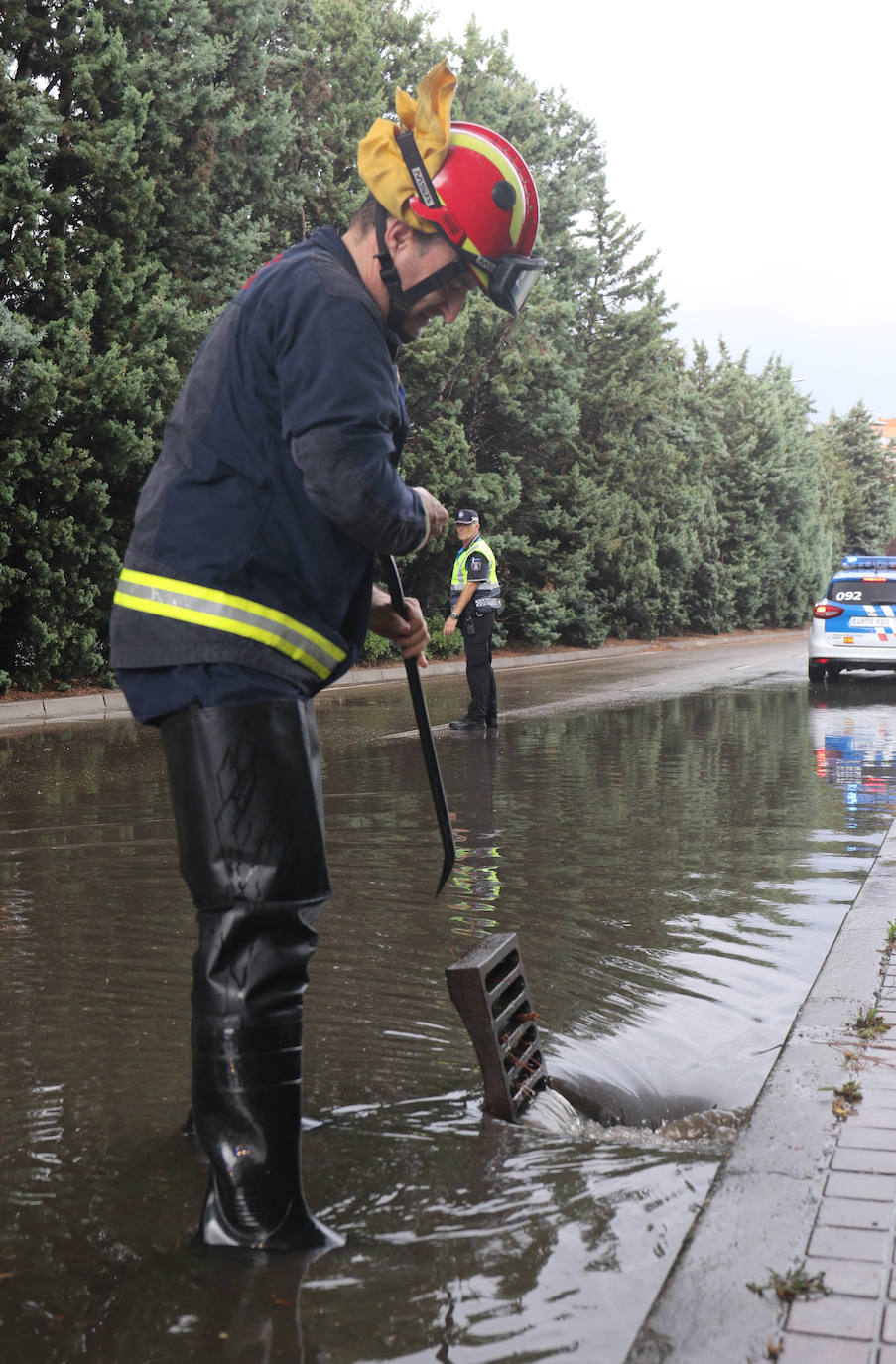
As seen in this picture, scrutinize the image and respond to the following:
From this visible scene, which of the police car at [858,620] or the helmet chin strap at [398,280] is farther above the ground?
the helmet chin strap at [398,280]

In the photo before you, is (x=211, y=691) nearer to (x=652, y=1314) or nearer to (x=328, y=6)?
(x=652, y=1314)

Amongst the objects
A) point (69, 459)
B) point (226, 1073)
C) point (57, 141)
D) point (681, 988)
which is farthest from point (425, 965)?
point (57, 141)

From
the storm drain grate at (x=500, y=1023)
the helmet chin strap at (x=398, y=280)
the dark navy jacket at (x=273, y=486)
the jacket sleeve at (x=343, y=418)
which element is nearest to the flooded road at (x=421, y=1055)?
the storm drain grate at (x=500, y=1023)

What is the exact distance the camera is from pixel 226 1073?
279 centimetres

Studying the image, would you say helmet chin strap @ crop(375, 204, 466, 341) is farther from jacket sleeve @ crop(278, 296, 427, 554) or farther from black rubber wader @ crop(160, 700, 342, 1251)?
black rubber wader @ crop(160, 700, 342, 1251)

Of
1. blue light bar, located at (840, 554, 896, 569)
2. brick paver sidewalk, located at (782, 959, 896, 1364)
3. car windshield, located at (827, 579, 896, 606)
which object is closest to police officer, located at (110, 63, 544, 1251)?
brick paver sidewalk, located at (782, 959, 896, 1364)

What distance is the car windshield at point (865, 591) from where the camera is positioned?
20.8 metres

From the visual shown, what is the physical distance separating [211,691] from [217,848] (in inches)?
11.5

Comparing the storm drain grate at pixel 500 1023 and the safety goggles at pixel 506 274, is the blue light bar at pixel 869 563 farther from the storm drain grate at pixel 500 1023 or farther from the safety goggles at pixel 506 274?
the safety goggles at pixel 506 274

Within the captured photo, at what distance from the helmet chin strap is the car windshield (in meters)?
18.8

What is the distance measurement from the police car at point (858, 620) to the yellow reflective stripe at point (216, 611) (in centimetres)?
1859

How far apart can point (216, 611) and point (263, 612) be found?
88 millimetres

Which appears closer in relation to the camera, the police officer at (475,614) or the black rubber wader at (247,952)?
the black rubber wader at (247,952)

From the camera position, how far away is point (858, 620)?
2088 centimetres
